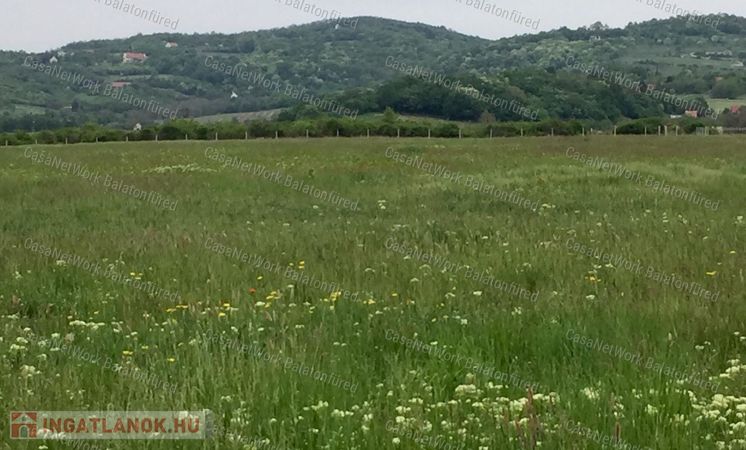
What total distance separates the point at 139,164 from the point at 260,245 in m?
19.4

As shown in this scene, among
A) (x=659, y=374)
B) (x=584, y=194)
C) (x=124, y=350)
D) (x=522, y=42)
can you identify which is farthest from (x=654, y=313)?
(x=522, y=42)

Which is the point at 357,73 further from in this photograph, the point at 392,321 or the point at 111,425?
the point at 111,425

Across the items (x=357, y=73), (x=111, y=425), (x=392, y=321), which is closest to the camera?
(x=111, y=425)

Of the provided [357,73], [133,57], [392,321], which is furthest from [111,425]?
[133,57]

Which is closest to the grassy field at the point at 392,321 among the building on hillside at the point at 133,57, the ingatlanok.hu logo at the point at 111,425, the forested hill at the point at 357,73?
the ingatlanok.hu logo at the point at 111,425

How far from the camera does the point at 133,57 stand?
156m

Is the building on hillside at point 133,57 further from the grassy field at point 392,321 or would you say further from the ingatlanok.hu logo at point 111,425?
the ingatlanok.hu logo at point 111,425

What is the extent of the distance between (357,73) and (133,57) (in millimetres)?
46751

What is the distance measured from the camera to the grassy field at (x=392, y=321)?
4219 millimetres

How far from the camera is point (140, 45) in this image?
554 feet

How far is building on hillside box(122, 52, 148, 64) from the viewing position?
154m

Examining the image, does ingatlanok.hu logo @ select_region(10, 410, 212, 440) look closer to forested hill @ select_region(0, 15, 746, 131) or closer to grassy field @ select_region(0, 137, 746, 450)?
grassy field @ select_region(0, 137, 746, 450)

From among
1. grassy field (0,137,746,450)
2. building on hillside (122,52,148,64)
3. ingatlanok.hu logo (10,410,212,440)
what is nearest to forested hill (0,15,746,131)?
building on hillside (122,52,148,64)

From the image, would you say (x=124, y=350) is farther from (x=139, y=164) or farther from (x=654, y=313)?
(x=139, y=164)
